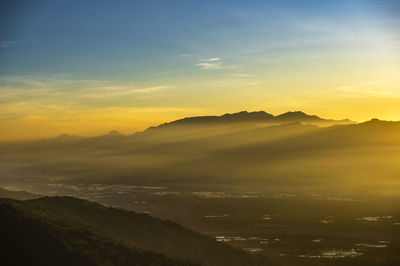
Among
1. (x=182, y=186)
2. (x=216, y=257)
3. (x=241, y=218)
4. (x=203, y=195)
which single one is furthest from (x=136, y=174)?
(x=216, y=257)

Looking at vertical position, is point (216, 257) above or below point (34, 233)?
below

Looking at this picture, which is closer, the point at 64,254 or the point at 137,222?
the point at 64,254

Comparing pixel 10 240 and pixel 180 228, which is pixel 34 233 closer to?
pixel 10 240

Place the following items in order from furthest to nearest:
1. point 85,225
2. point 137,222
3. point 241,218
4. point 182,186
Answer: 1. point 182,186
2. point 241,218
3. point 137,222
4. point 85,225

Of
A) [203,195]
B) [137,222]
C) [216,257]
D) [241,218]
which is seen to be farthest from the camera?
[203,195]

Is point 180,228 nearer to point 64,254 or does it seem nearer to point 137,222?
point 137,222

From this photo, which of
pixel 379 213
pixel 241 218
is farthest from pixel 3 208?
pixel 379 213
